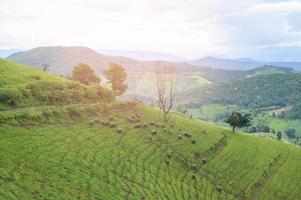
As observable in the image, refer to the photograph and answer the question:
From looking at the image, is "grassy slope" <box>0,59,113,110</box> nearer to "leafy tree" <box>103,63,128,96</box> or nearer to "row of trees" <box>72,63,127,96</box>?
"row of trees" <box>72,63,127,96</box>

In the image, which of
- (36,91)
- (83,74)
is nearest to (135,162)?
(36,91)

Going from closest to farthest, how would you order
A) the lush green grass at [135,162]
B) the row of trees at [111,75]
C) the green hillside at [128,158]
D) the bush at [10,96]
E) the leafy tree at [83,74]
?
the lush green grass at [135,162]
the green hillside at [128,158]
the bush at [10,96]
the row of trees at [111,75]
the leafy tree at [83,74]

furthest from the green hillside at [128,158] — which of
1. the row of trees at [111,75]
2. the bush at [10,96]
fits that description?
the row of trees at [111,75]

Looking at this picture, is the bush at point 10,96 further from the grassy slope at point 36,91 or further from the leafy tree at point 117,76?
the leafy tree at point 117,76

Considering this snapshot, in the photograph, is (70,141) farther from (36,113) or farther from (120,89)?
(120,89)

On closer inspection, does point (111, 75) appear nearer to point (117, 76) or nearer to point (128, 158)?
point (117, 76)
